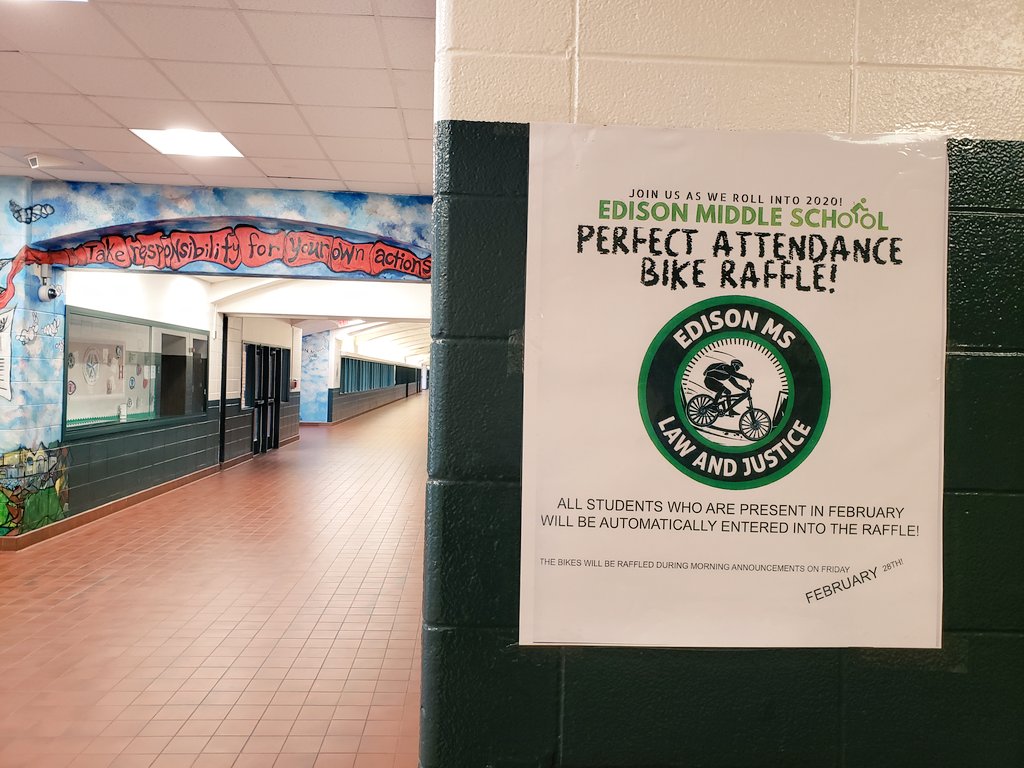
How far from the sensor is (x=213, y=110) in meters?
4.93

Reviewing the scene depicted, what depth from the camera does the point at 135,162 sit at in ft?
20.2

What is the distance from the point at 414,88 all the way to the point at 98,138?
2668 mm

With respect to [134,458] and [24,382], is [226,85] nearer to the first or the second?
[24,382]

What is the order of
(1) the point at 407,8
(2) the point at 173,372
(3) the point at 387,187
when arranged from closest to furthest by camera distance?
(1) the point at 407,8
(3) the point at 387,187
(2) the point at 173,372

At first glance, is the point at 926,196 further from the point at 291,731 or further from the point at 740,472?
the point at 291,731

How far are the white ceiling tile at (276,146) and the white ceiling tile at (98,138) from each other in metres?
0.73

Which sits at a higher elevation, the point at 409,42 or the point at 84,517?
the point at 409,42

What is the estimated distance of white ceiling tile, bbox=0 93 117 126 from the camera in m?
4.76

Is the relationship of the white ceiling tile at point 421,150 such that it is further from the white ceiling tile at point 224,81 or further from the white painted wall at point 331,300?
the white painted wall at point 331,300

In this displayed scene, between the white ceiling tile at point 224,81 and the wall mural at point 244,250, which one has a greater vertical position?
the white ceiling tile at point 224,81

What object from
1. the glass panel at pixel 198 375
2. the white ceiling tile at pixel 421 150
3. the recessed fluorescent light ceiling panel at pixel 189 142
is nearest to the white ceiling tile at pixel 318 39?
the white ceiling tile at pixel 421 150

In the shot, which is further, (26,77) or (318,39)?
(26,77)

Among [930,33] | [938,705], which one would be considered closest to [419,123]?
[930,33]

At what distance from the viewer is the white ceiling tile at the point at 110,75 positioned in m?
4.17
